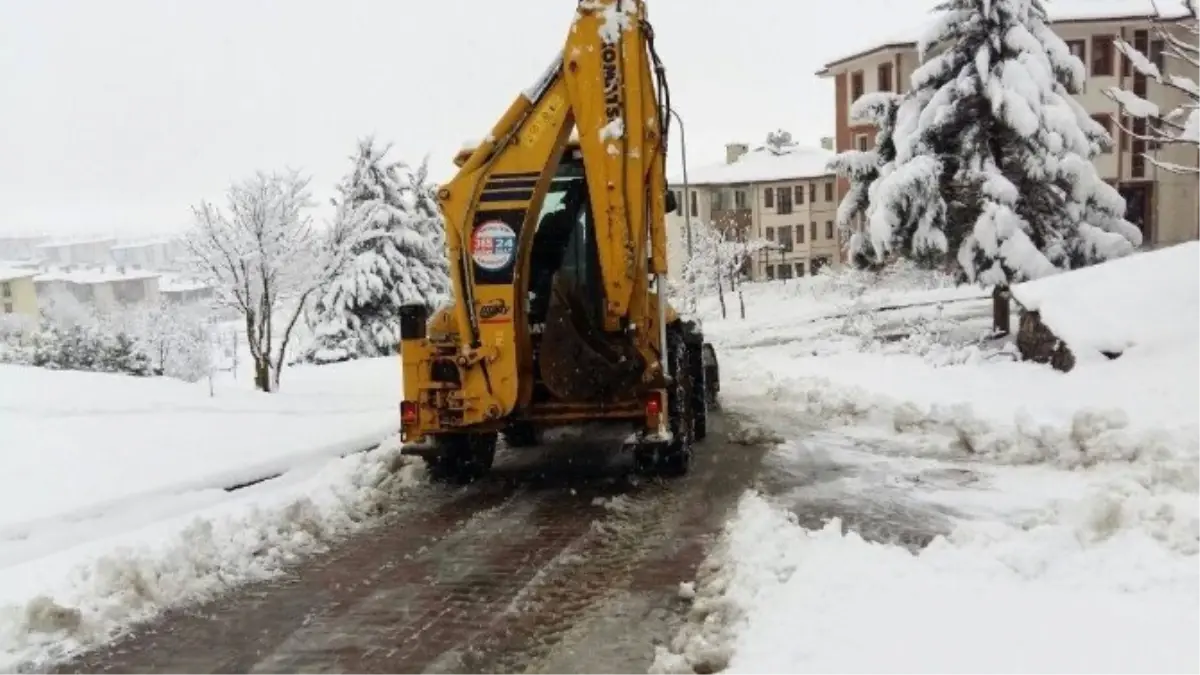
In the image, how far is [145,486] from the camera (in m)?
8.30

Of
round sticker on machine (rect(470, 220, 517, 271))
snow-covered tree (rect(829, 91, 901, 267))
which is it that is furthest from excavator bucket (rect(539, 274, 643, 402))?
snow-covered tree (rect(829, 91, 901, 267))

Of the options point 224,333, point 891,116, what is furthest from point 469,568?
point 224,333

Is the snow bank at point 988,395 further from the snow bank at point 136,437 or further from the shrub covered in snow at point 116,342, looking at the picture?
the shrub covered in snow at point 116,342

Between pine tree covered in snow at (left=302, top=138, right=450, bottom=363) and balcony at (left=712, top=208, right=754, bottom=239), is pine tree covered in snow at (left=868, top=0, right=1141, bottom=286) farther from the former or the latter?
balcony at (left=712, top=208, right=754, bottom=239)

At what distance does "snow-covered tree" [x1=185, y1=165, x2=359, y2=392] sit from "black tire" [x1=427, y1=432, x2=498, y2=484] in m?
9.97

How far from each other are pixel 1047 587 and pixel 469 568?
140 inches

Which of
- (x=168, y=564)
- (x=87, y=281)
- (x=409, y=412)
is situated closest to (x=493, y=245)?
(x=409, y=412)

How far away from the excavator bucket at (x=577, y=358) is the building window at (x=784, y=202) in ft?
174

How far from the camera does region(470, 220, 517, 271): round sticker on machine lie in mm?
8477

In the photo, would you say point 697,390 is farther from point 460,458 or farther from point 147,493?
point 147,493

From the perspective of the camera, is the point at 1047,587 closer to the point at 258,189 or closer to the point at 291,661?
the point at 291,661

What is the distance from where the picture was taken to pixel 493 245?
8.49m

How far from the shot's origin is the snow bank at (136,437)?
810cm

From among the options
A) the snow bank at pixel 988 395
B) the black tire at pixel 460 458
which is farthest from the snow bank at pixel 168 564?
the snow bank at pixel 988 395
